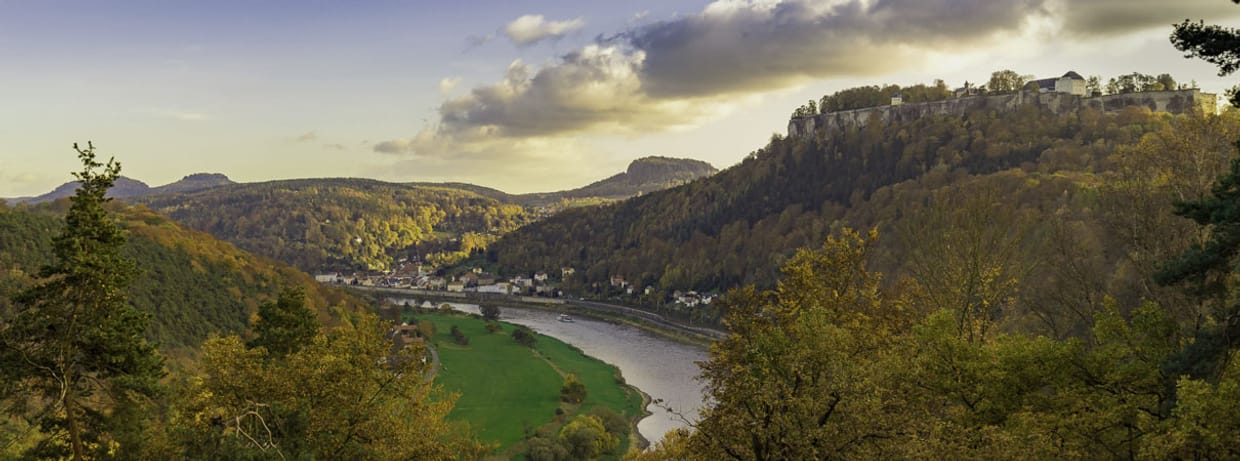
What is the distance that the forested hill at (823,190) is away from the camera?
8038 centimetres

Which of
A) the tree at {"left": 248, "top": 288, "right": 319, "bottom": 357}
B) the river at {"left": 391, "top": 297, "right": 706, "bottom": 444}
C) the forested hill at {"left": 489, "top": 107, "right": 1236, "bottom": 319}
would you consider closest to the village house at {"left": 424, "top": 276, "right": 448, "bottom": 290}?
the forested hill at {"left": 489, "top": 107, "right": 1236, "bottom": 319}

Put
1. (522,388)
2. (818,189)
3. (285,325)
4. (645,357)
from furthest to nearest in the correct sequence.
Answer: (818,189) → (645,357) → (522,388) → (285,325)

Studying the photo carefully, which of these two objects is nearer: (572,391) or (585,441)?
(585,441)

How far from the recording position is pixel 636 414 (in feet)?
137

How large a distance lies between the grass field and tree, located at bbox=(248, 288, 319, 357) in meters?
17.1

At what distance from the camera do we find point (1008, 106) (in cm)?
11000

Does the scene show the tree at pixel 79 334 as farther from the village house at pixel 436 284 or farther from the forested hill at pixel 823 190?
the village house at pixel 436 284

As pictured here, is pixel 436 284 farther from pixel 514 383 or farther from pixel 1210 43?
pixel 1210 43

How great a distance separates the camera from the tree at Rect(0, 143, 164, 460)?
10.4 m

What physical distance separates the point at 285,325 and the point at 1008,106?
114078 mm

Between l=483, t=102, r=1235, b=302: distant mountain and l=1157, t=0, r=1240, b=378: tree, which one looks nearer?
l=1157, t=0, r=1240, b=378: tree

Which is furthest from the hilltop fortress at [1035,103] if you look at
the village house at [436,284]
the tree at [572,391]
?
the tree at [572,391]

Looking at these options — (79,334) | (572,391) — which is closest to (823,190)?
(572,391)

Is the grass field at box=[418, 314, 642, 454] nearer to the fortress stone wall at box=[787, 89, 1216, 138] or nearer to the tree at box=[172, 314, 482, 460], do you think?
the tree at box=[172, 314, 482, 460]
